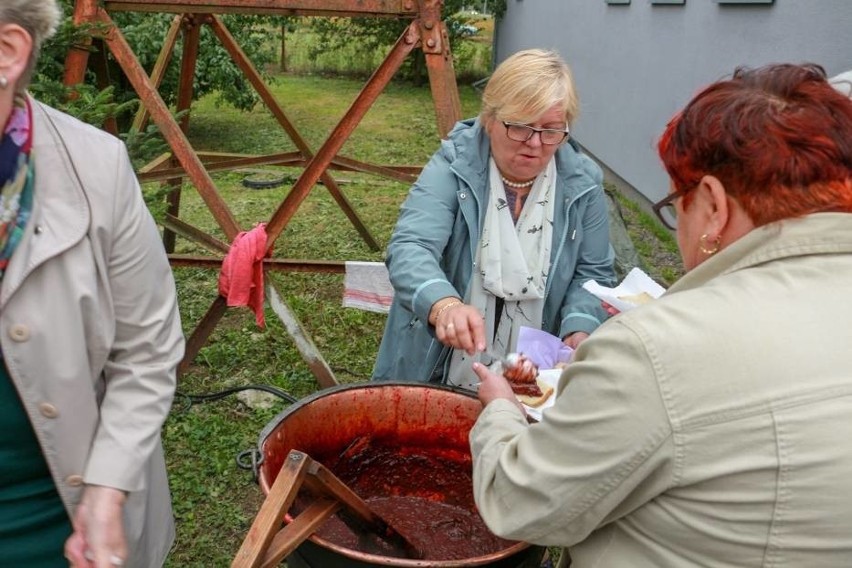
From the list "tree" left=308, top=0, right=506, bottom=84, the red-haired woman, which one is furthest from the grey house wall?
"tree" left=308, top=0, right=506, bottom=84

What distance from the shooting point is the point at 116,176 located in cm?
140

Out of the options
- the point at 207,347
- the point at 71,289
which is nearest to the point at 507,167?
the point at 71,289

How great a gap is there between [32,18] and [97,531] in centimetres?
93

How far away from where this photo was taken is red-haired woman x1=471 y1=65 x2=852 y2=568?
3.56 feet

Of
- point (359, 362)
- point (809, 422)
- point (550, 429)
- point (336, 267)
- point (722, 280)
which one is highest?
point (722, 280)

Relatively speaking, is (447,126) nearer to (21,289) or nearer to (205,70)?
(21,289)

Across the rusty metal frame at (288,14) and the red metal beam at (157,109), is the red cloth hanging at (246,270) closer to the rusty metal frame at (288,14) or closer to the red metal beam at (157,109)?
the rusty metal frame at (288,14)

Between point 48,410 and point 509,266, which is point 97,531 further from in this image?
point 509,266

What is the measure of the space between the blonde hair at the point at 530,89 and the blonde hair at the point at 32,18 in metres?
1.31

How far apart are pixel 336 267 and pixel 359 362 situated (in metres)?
0.83

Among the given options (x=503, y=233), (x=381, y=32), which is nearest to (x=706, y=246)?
(x=503, y=233)

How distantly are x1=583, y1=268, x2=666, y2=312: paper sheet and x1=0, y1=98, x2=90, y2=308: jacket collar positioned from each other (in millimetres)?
1487

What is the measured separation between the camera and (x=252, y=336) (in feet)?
16.3

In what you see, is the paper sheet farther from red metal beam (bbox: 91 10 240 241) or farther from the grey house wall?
red metal beam (bbox: 91 10 240 241)
